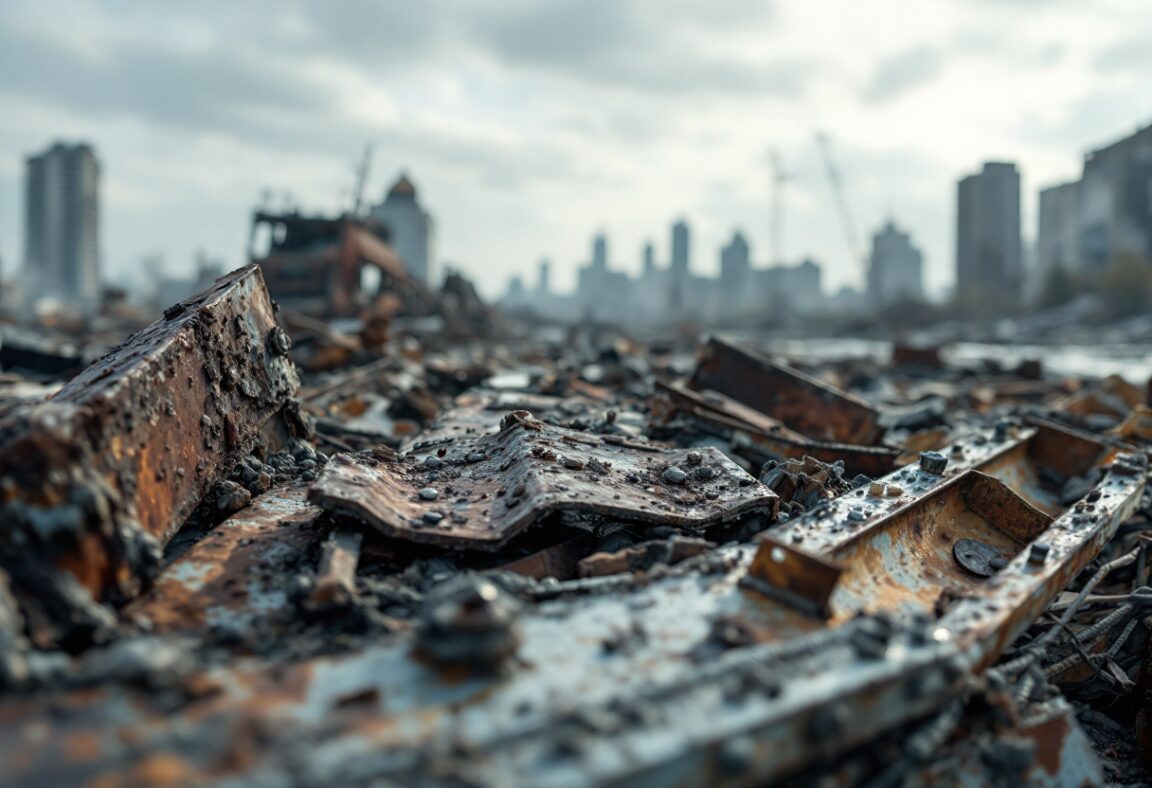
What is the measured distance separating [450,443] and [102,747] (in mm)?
2359

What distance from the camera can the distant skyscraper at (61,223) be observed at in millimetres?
60219

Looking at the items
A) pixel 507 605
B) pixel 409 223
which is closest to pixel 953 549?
pixel 507 605

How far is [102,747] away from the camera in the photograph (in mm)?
1163

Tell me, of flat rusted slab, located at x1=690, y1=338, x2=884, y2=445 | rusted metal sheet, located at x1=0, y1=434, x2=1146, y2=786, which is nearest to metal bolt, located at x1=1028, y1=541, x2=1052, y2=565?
rusted metal sheet, located at x1=0, y1=434, x2=1146, y2=786

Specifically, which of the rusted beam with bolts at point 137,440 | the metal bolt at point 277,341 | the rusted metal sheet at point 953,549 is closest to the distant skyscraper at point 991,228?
the rusted metal sheet at point 953,549

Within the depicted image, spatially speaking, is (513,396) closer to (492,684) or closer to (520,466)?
(520,466)

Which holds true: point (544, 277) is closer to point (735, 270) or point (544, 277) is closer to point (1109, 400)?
point (735, 270)

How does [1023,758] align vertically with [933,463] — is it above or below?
below

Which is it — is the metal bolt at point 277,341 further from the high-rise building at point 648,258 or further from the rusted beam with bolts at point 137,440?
the high-rise building at point 648,258

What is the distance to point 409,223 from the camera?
157ft

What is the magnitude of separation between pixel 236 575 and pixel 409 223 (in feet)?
158

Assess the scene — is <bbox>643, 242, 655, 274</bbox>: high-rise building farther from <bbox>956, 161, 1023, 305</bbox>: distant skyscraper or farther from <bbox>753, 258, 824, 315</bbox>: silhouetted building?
<bbox>956, 161, 1023, 305</bbox>: distant skyscraper

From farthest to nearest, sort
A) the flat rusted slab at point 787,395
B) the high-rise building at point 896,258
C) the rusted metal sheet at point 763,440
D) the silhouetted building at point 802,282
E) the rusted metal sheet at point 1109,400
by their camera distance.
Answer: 1. the silhouetted building at point 802,282
2. the high-rise building at point 896,258
3. the rusted metal sheet at point 1109,400
4. the flat rusted slab at point 787,395
5. the rusted metal sheet at point 763,440

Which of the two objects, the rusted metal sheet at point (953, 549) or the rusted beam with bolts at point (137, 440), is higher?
the rusted beam with bolts at point (137, 440)
